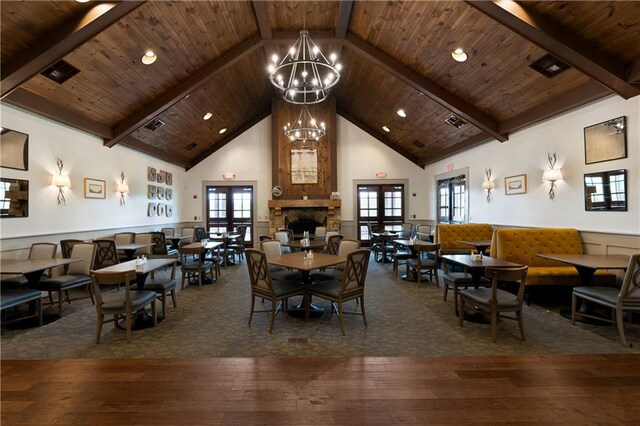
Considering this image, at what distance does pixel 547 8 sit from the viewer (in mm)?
3420

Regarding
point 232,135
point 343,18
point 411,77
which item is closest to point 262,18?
point 343,18

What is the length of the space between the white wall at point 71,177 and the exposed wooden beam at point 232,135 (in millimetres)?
2204

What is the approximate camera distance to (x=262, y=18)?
5020mm

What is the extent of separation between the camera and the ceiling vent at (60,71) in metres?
4.12

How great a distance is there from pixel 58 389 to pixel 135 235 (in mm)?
4026

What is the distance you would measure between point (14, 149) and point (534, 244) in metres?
7.61

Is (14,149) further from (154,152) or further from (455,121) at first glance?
(455,121)

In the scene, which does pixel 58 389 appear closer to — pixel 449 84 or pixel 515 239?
pixel 515 239

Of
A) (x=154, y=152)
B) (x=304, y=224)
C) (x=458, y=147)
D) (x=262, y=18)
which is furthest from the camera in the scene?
(x=304, y=224)

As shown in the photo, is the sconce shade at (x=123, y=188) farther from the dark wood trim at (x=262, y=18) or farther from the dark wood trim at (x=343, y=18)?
the dark wood trim at (x=343, y=18)

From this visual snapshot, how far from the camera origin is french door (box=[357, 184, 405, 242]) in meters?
9.82

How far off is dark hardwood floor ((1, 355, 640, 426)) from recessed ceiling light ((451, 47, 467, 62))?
4.17 meters

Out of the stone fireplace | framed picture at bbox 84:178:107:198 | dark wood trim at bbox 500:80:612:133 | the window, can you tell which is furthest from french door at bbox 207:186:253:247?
dark wood trim at bbox 500:80:612:133

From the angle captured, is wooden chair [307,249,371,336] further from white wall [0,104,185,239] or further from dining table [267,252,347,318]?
white wall [0,104,185,239]
